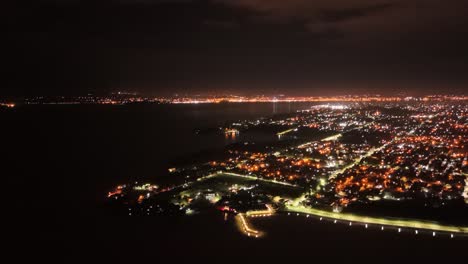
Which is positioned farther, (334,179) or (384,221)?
(334,179)

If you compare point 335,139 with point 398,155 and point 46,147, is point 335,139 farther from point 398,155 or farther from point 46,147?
point 46,147

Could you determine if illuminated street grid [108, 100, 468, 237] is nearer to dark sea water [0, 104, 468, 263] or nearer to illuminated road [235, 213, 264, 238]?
illuminated road [235, 213, 264, 238]

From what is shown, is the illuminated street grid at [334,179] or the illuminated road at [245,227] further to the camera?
the illuminated street grid at [334,179]

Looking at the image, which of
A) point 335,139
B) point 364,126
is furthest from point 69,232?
point 364,126

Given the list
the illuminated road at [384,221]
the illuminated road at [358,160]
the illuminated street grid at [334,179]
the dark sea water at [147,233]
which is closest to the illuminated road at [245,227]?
the illuminated street grid at [334,179]

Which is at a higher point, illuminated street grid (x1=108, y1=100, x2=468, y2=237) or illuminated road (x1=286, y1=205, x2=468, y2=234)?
illuminated street grid (x1=108, y1=100, x2=468, y2=237)

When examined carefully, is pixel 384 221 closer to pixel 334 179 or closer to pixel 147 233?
pixel 334 179

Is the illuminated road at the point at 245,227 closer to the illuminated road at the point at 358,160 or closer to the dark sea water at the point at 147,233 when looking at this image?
the dark sea water at the point at 147,233

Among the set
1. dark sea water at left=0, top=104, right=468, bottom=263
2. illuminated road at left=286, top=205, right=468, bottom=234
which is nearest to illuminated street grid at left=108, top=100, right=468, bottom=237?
illuminated road at left=286, top=205, right=468, bottom=234

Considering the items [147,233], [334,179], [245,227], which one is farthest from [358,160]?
[147,233]
